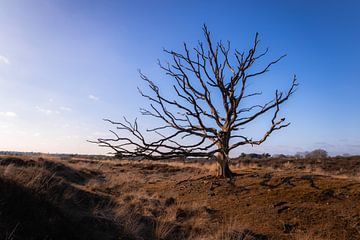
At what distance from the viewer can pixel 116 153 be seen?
5.93 metres

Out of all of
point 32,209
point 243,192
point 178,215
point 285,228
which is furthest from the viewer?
point 243,192

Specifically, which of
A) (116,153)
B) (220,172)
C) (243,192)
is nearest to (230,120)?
(220,172)

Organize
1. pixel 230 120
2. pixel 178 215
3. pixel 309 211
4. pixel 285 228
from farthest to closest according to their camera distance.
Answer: pixel 230 120 < pixel 178 215 < pixel 309 211 < pixel 285 228

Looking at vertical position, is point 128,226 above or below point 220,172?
below

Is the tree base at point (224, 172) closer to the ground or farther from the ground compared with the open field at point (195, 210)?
farther from the ground

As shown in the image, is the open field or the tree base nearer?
the open field

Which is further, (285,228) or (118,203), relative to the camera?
(118,203)

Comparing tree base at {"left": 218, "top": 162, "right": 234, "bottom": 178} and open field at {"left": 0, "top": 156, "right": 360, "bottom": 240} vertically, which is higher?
tree base at {"left": 218, "top": 162, "right": 234, "bottom": 178}

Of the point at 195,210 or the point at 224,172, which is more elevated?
the point at 224,172

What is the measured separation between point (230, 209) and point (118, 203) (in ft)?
11.7

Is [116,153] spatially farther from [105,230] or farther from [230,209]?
[230,209]

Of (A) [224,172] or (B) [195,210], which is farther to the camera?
(A) [224,172]

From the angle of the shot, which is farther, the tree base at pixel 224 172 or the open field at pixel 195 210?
the tree base at pixel 224 172

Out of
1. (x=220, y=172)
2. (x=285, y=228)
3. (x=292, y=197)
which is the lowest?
(x=285, y=228)
